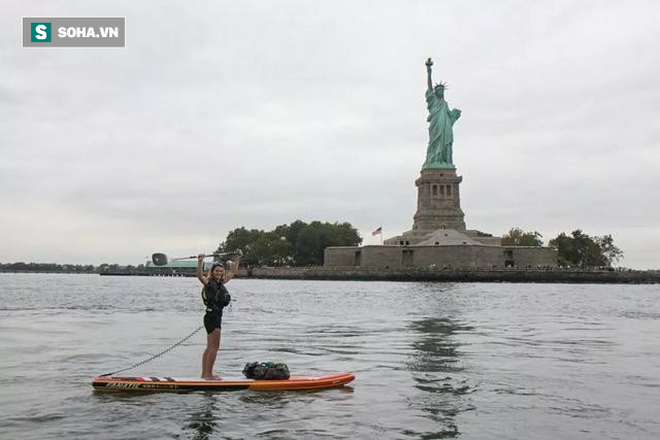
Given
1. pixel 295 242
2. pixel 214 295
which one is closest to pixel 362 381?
pixel 214 295

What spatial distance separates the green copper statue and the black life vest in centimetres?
10607

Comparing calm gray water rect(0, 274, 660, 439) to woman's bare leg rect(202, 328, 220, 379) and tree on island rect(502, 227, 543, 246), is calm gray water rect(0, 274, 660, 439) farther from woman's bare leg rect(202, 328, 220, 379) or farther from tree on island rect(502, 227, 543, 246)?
tree on island rect(502, 227, 543, 246)

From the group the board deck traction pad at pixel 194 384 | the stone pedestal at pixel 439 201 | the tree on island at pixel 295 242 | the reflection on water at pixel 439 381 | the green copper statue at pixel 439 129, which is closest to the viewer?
the reflection on water at pixel 439 381

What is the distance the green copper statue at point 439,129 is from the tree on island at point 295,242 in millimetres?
39335

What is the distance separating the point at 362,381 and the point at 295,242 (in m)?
148

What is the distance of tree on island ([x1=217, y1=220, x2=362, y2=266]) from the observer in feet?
498

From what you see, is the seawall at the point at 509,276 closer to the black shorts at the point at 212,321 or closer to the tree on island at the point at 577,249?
the tree on island at the point at 577,249

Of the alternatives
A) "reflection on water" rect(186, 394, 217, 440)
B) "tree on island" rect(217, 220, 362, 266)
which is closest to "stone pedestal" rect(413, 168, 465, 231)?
"tree on island" rect(217, 220, 362, 266)

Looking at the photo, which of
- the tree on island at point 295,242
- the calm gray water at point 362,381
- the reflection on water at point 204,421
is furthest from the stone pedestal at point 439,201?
the reflection on water at point 204,421

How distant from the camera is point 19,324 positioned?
96.9 feet

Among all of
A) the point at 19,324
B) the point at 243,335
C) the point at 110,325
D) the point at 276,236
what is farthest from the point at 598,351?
the point at 276,236

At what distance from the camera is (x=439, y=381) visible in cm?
1523

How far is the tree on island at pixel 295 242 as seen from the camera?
152 metres

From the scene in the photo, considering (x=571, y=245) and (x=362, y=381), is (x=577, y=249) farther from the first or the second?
(x=362, y=381)
